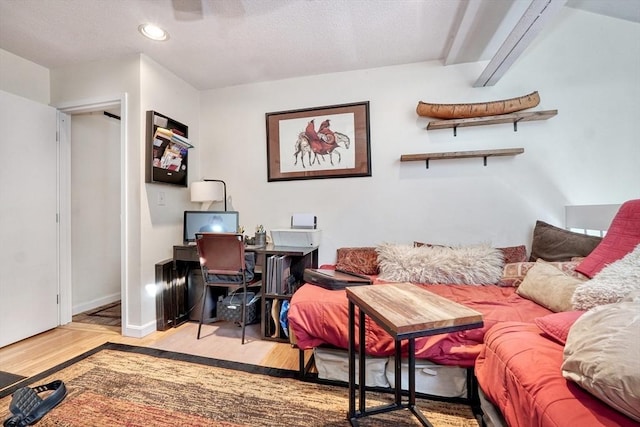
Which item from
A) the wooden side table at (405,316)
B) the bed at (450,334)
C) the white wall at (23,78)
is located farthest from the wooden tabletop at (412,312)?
the white wall at (23,78)

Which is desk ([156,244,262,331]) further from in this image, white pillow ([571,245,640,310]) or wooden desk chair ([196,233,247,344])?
white pillow ([571,245,640,310])

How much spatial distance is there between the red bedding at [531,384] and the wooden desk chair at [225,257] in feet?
5.46

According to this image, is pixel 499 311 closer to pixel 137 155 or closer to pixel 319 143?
pixel 319 143

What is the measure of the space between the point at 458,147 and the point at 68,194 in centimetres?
366

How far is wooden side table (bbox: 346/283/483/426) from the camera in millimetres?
886

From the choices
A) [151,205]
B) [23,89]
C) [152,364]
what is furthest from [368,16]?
[23,89]

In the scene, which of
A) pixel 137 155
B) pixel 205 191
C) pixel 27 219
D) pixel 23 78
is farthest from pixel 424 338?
pixel 23 78

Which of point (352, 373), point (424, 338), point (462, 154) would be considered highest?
point (462, 154)

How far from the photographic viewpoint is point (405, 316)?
37.1 inches

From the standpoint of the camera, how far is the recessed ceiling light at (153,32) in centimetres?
194

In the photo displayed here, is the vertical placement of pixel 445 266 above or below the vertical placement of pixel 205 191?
below

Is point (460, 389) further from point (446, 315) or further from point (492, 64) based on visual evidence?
point (492, 64)

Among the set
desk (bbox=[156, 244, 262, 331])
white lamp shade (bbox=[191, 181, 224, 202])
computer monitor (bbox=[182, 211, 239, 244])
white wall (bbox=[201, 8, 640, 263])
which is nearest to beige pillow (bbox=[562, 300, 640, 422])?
white wall (bbox=[201, 8, 640, 263])

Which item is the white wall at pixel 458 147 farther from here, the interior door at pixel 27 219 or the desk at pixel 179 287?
the interior door at pixel 27 219
